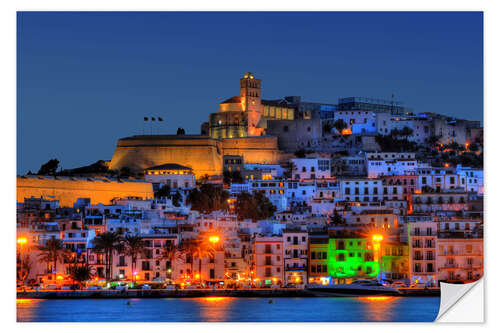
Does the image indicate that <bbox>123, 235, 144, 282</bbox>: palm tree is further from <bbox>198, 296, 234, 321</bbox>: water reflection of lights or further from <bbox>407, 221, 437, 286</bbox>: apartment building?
<bbox>407, 221, 437, 286</bbox>: apartment building

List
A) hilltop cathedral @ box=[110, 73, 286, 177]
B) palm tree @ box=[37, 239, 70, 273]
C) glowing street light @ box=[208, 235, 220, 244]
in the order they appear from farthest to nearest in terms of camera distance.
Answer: hilltop cathedral @ box=[110, 73, 286, 177] → glowing street light @ box=[208, 235, 220, 244] → palm tree @ box=[37, 239, 70, 273]

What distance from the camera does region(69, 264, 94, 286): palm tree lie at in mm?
26891

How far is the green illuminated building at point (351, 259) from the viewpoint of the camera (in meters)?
28.3

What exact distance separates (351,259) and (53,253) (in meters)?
8.58

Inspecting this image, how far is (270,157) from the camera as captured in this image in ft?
155

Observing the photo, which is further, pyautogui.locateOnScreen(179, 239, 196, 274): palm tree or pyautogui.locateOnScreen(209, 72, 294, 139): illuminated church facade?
pyautogui.locateOnScreen(209, 72, 294, 139): illuminated church facade

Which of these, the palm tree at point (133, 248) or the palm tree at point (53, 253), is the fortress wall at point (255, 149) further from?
the palm tree at point (53, 253)

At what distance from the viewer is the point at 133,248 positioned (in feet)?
90.5

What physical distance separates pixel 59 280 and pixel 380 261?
9.16 meters

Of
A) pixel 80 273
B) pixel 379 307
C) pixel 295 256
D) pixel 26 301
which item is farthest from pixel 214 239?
pixel 379 307

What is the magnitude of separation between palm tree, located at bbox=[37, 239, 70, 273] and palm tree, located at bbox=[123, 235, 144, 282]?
1.70m

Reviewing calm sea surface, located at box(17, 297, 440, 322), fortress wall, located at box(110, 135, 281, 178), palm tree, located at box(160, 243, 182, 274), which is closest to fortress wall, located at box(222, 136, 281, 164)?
fortress wall, located at box(110, 135, 281, 178)

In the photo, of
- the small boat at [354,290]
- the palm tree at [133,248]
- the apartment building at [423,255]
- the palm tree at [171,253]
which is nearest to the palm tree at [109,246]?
the palm tree at [133,248]
